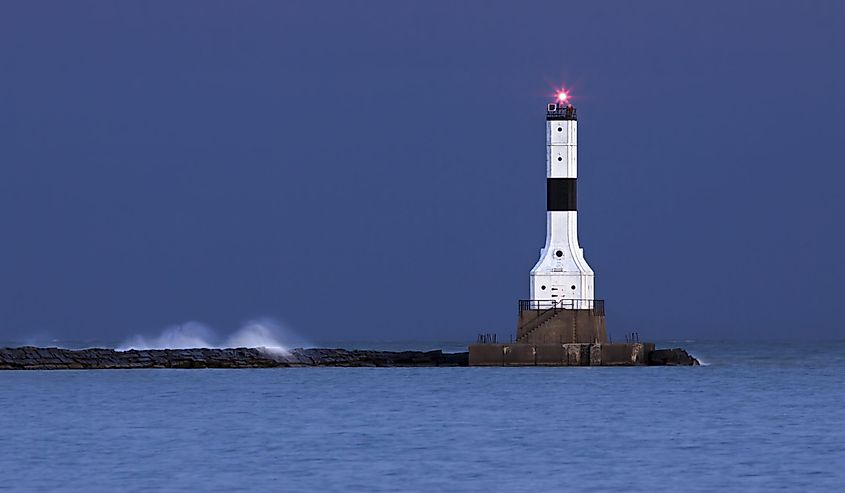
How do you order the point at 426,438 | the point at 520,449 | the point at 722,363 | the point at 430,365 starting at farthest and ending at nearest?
the point at 722,363 → the point at 430,365 → the point at 426,438 → the point at 520,449

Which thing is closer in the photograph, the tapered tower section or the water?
the water

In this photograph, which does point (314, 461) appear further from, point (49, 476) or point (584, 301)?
point (584, 301)

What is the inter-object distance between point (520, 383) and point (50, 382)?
18.0m

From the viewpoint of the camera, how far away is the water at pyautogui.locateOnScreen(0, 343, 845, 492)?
35.8 m

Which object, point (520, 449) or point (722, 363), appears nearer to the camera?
point (520, 449)

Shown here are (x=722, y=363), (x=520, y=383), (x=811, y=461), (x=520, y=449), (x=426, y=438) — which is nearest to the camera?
(x=811, y=461)

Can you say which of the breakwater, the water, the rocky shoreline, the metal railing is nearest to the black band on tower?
the metal railing

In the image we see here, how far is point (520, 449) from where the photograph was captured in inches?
1630

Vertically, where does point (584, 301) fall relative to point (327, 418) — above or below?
above

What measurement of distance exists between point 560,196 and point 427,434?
2351 cm

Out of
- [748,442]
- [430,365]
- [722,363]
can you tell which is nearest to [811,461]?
[748,442]

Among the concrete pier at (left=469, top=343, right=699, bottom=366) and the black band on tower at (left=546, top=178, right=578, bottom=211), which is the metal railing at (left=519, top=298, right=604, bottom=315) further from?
the black band on tower at (left=546, top=178, right=578, bottom=211)

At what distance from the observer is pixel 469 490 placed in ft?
111

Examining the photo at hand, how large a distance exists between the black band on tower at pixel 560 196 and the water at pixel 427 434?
248 inches
